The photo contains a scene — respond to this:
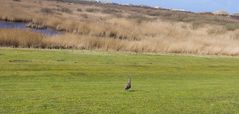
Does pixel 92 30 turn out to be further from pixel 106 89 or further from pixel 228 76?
pixel 106 89

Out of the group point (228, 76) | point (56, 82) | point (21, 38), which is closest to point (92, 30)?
point (21, 38)

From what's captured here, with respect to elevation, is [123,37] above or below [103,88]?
below

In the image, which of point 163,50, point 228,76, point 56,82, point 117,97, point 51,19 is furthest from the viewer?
point 51,19

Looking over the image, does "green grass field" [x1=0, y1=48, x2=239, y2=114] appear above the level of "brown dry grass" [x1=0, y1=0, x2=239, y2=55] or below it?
above

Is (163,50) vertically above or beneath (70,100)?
beneath

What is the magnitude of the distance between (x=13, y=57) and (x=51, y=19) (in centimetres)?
3065

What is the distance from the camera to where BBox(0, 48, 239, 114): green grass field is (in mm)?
17125

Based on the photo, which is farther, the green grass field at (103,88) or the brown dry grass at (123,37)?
the brown dry grass at (123,37)

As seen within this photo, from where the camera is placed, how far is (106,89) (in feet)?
70.8

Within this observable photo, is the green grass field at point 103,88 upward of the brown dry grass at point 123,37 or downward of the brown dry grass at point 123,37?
upward

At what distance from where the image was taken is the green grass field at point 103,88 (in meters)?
17.1

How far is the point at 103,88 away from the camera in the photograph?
21.9 m

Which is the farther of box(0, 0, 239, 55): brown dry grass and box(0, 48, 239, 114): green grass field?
box(0, 0, 239, 55): brown dry grass

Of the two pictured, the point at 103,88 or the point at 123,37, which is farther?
the point at 123,37
